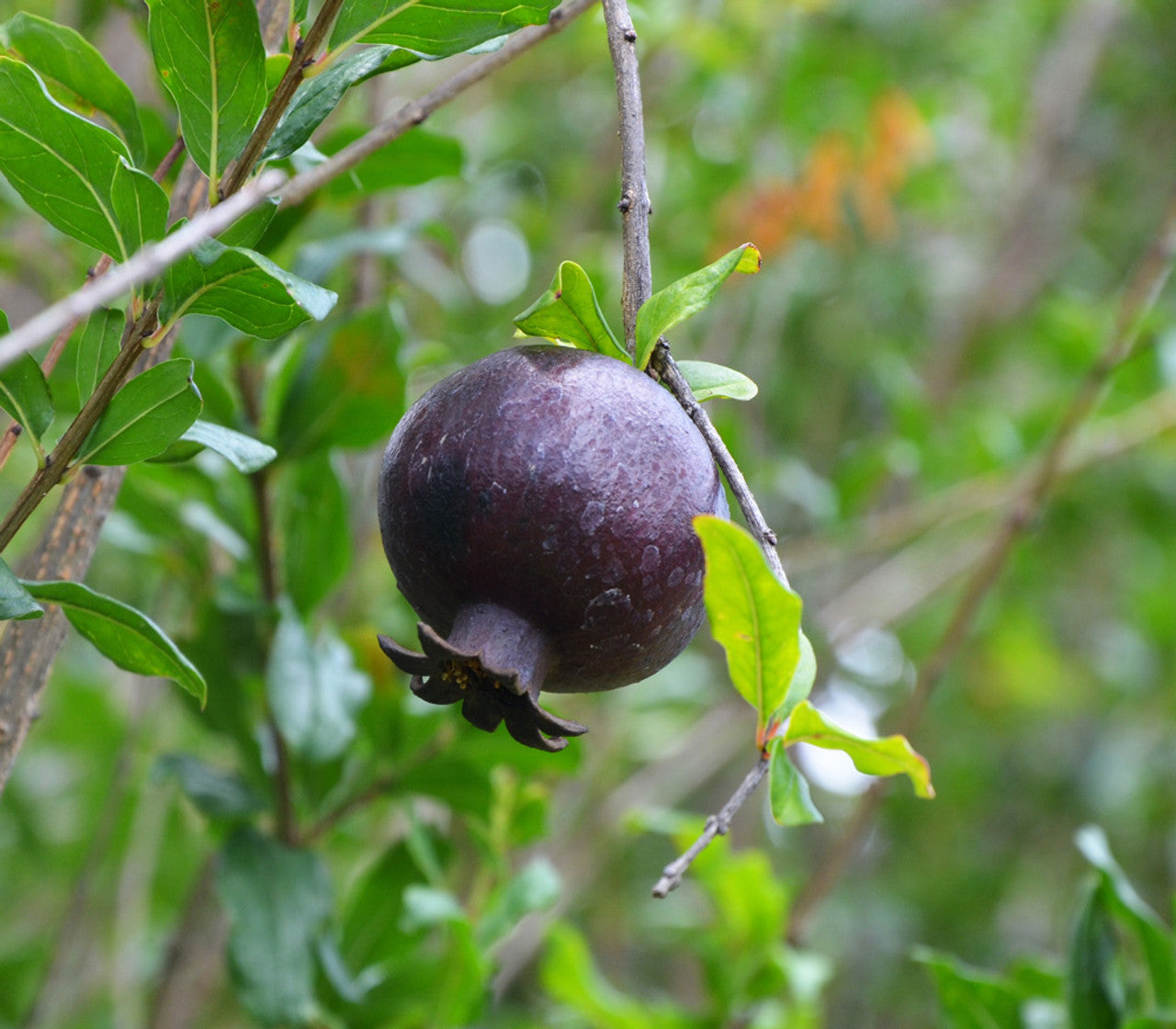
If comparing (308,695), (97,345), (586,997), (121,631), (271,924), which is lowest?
(586,997)

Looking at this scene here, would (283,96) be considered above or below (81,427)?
above

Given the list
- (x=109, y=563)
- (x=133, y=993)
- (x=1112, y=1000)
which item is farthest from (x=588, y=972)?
(x=109, y=563)

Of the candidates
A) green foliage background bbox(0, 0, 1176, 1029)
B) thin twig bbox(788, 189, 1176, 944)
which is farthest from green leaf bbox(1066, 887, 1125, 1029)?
thin twig bbox(788, 189, 1176, 944)

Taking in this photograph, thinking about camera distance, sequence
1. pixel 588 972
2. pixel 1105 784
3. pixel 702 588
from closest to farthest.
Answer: pixel 702 588, pixel 588 972, pixel 1105 784

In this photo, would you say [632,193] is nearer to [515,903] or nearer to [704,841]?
[704,841]

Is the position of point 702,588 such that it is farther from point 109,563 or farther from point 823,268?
point 823,268

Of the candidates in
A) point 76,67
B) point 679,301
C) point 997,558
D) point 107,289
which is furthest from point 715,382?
point 997,558
